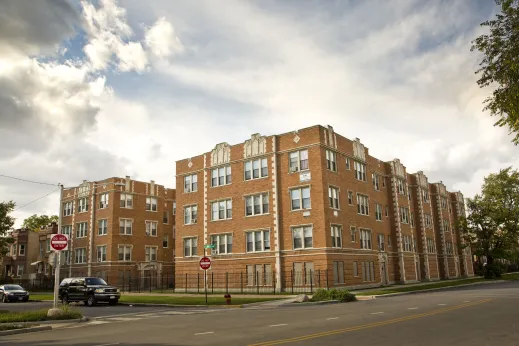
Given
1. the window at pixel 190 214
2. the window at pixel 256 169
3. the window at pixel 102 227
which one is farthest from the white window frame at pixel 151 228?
the window at pixel 256 169

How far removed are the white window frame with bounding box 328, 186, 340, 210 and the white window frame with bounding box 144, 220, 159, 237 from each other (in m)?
30.6

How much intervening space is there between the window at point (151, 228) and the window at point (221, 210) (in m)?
18.8

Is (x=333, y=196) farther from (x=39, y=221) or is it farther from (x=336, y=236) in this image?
(x=39, y=221)

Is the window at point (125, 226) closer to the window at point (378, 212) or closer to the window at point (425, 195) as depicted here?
the window at point (378, 212)

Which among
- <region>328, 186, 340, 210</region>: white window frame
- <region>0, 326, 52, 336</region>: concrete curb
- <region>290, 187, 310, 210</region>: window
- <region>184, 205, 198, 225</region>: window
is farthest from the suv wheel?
<region>328, 186, 340, 210</region>: white window frame

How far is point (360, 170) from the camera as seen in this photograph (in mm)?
46969

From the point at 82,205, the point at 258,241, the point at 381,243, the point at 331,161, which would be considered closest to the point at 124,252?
the point at 82,205

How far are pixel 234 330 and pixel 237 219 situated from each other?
29.7 meters

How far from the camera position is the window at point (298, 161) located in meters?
40.7

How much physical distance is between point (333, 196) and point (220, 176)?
12.2 m

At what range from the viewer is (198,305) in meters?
28.0

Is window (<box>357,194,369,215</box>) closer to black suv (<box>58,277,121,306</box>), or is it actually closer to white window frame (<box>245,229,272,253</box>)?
white window frame (<box>245,229,272,253</box>)

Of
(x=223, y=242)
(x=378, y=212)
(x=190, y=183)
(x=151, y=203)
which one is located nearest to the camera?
(x=223, y=242)

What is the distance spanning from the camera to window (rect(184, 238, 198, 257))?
157 ft
